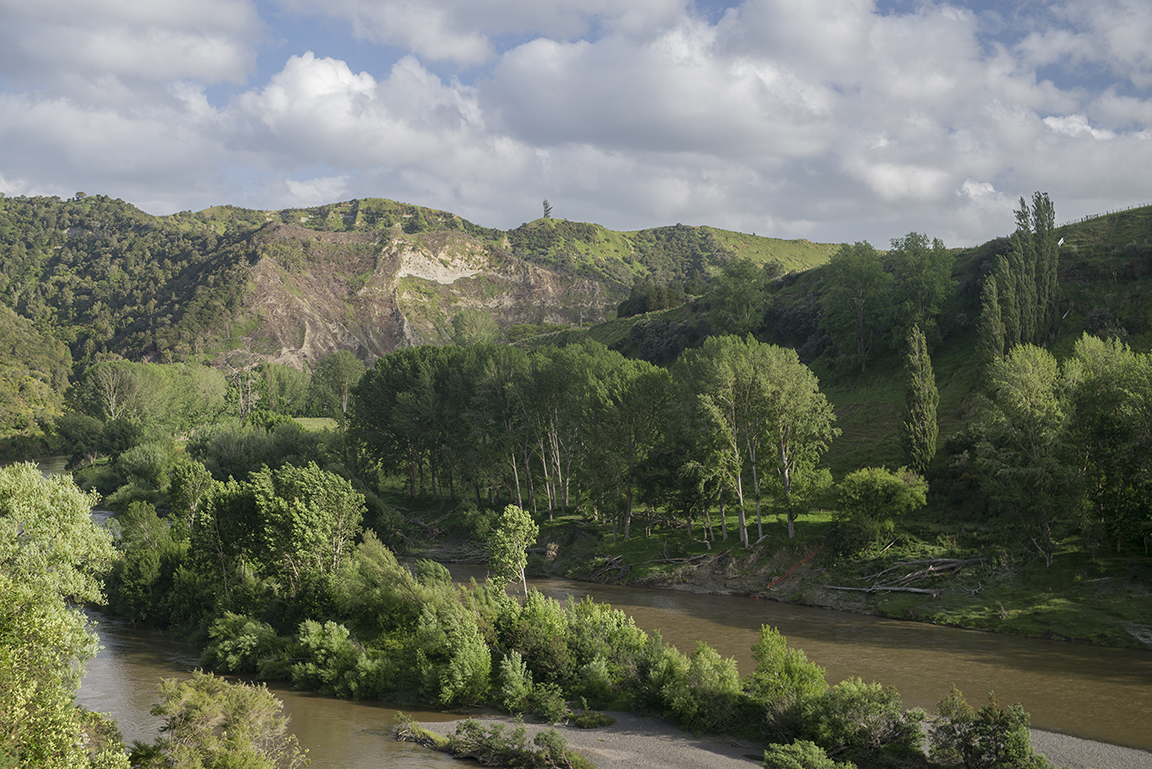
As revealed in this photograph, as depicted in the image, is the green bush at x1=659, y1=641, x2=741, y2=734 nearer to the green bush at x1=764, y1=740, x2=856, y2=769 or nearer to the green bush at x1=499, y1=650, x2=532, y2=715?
the green bush at x1=764, y1=740, x2=856, y2=769

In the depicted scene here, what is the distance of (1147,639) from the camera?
131 feet

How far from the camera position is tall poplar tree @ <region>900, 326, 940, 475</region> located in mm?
62500

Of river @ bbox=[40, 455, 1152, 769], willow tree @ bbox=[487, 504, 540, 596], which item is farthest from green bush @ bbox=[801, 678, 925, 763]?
willow tree @ bbox=[487, 504, 540, 596]

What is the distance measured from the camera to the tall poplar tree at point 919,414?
205ft

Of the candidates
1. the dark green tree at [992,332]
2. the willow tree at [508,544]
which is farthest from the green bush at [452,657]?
the dark green tree at [992,332]

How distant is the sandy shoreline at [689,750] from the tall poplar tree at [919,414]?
3454 cm

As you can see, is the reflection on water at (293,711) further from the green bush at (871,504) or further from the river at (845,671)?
the green bush at (871,504)

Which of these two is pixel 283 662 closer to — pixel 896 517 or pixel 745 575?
pixel 745 575

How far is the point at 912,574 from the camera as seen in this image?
51.1 m

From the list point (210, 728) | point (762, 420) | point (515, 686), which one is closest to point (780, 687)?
point (515, 686)

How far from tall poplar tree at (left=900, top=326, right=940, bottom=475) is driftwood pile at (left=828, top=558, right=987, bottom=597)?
1273cm

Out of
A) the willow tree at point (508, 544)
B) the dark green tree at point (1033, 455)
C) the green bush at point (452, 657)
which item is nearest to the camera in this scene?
the green bush at point (452, 657)

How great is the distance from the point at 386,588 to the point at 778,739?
76.8 feet

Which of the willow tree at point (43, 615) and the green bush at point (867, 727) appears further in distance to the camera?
the green bush at point (867, 727)
